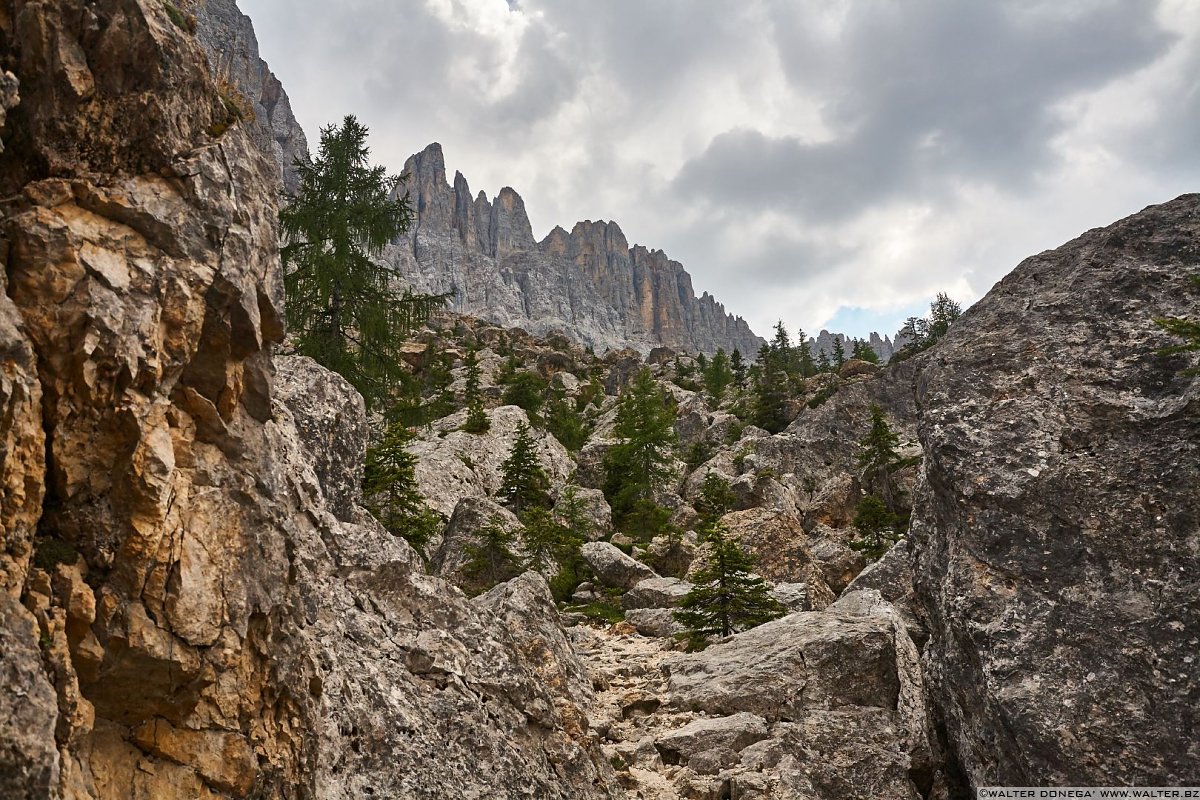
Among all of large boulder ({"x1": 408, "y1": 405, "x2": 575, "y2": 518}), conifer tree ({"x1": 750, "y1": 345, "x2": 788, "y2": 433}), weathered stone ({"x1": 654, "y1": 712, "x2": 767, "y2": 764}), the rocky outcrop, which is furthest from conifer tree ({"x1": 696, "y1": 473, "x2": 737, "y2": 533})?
the rocky outcrop

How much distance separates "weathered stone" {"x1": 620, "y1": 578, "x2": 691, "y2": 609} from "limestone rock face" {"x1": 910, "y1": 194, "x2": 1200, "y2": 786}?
11.4 m

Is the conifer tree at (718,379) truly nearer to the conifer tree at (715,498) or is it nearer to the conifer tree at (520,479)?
the conifer tree at (715,498)

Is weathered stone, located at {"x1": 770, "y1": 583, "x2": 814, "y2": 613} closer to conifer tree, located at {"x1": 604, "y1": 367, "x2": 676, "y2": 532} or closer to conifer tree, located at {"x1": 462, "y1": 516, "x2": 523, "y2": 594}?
conifer tree, located at {"x1": 462, "y1": 516, "x2": 523, "y2": 594}

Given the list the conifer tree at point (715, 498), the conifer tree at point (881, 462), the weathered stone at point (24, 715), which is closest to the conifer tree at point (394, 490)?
the conifer tree at point (715, 498)

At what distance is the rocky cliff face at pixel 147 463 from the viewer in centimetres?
441

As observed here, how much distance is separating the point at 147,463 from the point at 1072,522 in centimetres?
1045

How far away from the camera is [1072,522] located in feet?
29.3

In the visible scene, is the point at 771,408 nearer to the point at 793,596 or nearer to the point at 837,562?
the point at 837,562

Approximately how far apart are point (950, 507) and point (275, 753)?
9.13 metres

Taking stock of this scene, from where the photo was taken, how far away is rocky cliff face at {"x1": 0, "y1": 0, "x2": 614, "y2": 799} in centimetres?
441

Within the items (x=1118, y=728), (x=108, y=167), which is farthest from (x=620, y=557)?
(x=108, y=167)

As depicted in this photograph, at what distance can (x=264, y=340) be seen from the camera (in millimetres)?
7301

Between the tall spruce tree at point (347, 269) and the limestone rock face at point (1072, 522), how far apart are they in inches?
654

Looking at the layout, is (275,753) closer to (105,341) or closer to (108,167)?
(105,341)
